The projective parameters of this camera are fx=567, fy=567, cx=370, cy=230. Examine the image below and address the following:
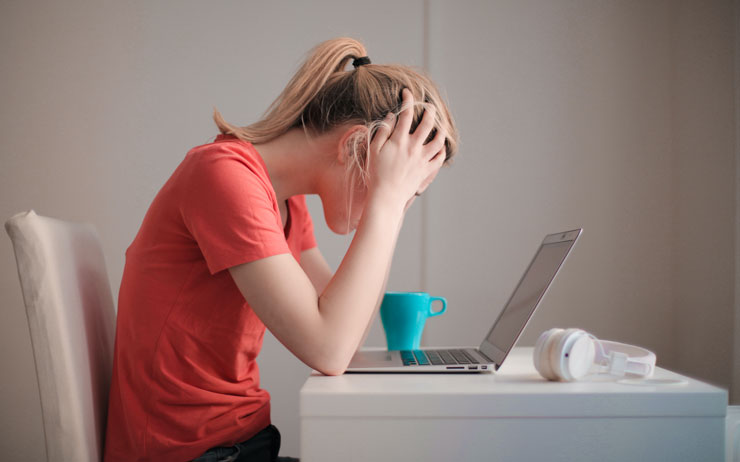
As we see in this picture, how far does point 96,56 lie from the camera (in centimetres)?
177

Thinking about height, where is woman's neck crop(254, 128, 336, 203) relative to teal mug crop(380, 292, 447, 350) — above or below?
above

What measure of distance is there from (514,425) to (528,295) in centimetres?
30

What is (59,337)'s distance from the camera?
70 cm

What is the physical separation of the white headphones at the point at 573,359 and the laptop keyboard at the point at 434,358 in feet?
0.37

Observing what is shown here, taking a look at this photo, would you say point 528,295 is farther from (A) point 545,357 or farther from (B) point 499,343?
(A) point 545,357

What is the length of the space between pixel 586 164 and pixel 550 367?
1242 mm

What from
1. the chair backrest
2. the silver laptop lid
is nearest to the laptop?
the silver laptop lid

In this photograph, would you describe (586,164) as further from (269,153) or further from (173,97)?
(173,97)

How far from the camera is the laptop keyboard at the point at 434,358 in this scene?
→ 77cm

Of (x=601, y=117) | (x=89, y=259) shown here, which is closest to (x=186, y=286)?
(x=89, y=259)

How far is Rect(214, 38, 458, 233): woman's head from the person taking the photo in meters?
0.89

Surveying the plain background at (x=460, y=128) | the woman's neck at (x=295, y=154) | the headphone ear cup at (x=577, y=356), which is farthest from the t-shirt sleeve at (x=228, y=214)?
the plain background at (x=460, y=128)

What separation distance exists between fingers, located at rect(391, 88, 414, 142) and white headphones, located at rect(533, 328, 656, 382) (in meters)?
0.37

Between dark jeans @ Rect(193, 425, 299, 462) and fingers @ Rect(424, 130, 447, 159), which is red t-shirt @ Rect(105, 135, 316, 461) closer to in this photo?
dark jeans @ Rect(193, 425, 299, 462)
